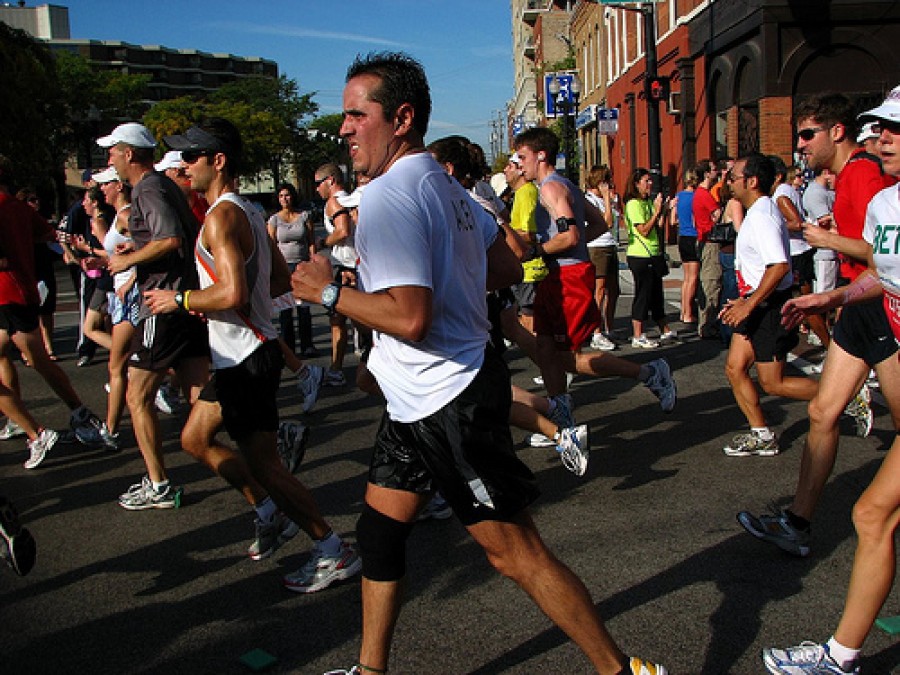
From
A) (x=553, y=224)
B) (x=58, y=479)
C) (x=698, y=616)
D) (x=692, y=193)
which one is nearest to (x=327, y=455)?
(x=58, y=479)

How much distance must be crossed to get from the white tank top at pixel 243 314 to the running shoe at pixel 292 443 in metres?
0.65

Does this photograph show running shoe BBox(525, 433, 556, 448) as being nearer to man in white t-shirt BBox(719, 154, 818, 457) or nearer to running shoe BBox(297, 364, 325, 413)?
man in white t-shirt BBox(719, 154, 818, 457)

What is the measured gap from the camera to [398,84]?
2.79 m

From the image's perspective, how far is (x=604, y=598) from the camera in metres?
3.81

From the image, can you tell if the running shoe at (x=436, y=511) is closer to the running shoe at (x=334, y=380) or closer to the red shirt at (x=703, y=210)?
the running shoe at (x=334, y=380)

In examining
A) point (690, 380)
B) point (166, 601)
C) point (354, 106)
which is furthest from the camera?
point (690, 380)

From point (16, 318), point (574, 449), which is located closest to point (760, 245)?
point (574, 449)

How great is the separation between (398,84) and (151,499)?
11.4ft

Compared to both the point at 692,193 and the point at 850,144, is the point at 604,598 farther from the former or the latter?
the point at 692,193

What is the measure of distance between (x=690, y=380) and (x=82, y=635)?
19.6ft

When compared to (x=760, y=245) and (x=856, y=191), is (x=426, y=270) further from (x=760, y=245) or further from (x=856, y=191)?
(x=760, y=245)

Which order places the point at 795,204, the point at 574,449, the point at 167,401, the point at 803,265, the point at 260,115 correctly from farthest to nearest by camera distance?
the point at 260,115
the point at 803,265
the point at 167,401
the point at 795,204
the point at 574,449

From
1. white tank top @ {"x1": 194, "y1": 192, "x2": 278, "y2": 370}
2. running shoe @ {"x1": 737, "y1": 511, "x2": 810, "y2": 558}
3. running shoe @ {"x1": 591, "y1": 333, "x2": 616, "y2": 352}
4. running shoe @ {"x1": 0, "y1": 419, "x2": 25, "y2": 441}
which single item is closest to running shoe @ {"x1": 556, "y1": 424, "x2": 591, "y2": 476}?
running shoe @ {"x1": 737, "y1": 511, "x2": 810, "y2": 558}

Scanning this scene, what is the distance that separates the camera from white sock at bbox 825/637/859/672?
116 inches
